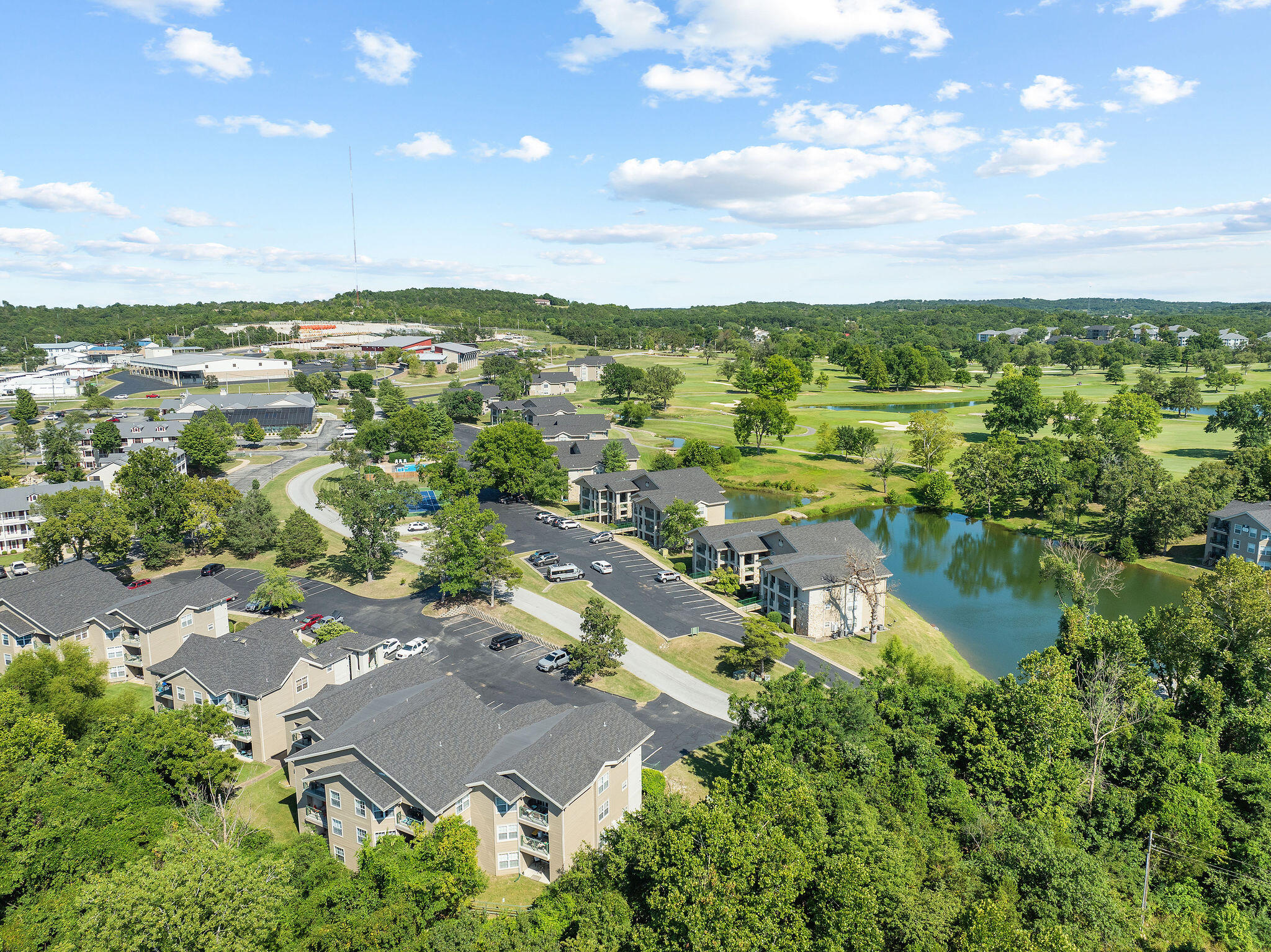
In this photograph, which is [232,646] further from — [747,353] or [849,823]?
[747,353]

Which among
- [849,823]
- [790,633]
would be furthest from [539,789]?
[790,633]

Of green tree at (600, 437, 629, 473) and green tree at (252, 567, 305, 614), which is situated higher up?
green tree at (600, 437, 629, 473)

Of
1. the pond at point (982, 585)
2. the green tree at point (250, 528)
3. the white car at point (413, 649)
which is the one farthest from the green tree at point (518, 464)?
the white car at point (413, 649)

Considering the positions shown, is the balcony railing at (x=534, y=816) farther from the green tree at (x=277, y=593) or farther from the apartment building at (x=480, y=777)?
the green tree at (x=277, y=593)

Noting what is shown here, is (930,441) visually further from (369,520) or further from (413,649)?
(413,649)

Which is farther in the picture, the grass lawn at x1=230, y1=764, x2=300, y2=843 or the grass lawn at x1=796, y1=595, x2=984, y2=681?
the grass lawn at x1=796, y1=595, x2=984, y2=681

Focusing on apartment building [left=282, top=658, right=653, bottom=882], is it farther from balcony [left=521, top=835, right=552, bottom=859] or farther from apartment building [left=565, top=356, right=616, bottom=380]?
apartment building [left=565, top=356, right=616, bottom=380]

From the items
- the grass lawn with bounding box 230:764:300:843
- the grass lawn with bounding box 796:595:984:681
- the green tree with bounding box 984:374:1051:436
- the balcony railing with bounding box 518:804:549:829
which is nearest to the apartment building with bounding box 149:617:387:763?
the grass lawn with bounding box 230:764:300:843
